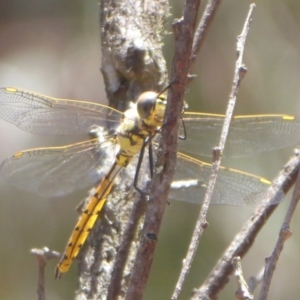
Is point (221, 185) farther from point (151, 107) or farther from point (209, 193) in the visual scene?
point (209, 193)

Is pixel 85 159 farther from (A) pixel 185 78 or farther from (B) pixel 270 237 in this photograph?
(B) pixel 270 237

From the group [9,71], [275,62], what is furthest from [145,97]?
[9,71]

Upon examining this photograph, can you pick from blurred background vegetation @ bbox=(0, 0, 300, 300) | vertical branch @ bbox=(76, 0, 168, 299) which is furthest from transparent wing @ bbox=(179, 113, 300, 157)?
blurred background vegetation @ bbox=(0, 0, 300, 300)

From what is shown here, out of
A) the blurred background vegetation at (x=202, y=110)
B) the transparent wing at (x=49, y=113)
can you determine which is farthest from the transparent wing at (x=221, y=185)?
the blurred background vegetation at (x=202, y=110)

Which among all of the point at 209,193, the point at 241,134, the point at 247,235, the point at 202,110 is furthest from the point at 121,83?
the point at 202,110

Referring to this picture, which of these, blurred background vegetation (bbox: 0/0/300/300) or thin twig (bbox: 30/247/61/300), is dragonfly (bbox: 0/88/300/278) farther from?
blurred background vegetation (bbox: 0/0/300/300)

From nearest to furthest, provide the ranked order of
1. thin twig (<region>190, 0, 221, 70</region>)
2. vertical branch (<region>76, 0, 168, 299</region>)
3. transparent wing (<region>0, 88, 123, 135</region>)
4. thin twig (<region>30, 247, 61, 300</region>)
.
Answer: thin twig (<region>30, 247, 61, 300</region>) < thin twig (<region>190, 0, 221, 70</region>) < vertical branch (<region>76, 0, 168, 299</region>) < transparent wing (<region>0, 88, 123, 135</region>)
